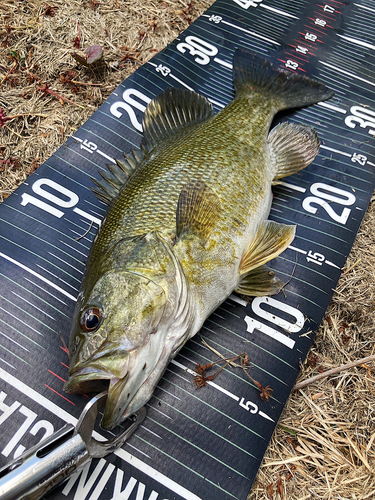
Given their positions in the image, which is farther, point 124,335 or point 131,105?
point 131,105

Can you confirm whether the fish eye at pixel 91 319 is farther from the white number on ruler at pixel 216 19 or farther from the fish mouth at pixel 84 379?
the white number on ruler at pixel 216 19

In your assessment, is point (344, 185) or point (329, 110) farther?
point (329, 110)

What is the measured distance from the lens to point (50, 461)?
1.56 metres

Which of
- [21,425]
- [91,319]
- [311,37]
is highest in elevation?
[311,37]

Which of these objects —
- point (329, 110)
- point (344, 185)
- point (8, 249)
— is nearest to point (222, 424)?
point (8, 249)

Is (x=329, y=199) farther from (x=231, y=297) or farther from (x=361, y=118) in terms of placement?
(x=231, y=297)

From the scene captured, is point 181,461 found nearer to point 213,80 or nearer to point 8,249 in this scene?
point 8,249

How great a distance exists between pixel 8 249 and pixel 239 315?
154 centimetres

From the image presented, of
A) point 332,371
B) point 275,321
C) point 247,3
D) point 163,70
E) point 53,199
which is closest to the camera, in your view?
point 332,371

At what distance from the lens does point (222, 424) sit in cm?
204

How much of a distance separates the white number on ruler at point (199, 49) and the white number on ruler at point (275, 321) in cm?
215

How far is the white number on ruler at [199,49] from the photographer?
10.7 feet

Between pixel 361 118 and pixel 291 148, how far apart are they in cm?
90

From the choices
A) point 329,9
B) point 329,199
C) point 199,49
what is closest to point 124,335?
point 329,199
